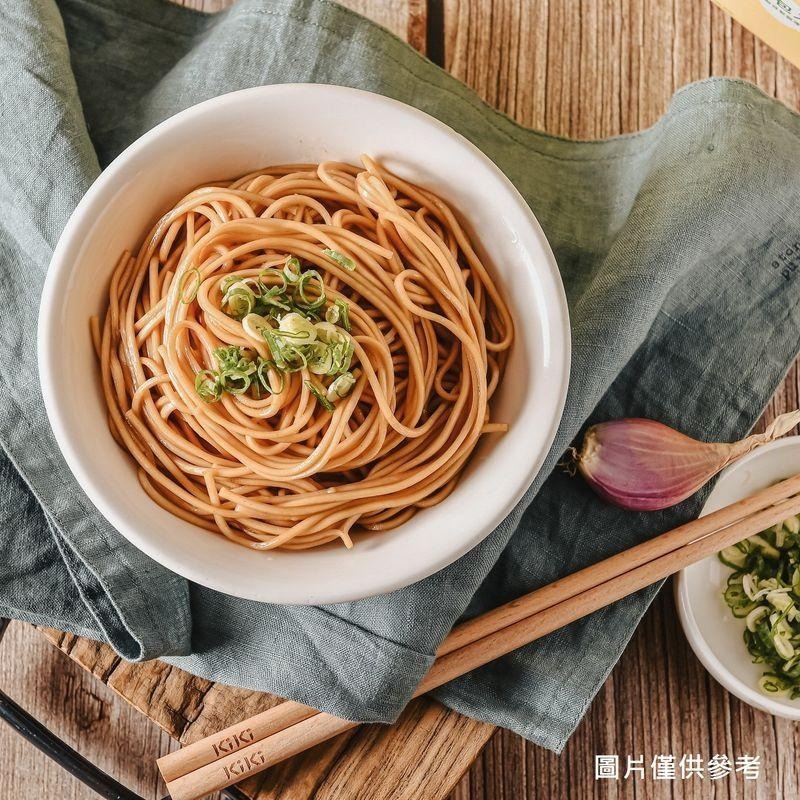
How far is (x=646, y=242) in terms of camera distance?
172 centimetres

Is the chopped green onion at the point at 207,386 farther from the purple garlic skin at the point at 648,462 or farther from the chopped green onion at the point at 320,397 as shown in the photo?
the purple garlic skin at the point at 648,462

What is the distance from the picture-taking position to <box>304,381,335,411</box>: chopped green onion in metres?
1.35

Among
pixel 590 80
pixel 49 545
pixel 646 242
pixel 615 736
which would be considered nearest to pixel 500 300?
pixel 646 242

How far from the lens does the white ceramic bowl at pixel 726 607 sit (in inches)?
75.2

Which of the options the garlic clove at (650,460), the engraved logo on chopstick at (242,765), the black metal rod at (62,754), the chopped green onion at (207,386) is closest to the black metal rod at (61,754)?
the black metal rod at (62,754)

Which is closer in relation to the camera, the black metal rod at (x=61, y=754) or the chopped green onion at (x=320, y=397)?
the chopped green onion at (x=320, y=397)

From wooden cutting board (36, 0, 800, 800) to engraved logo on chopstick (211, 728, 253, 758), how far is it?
2.05ft

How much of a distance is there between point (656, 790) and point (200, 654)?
118 centimetres

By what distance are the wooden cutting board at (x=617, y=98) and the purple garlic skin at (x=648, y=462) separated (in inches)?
15.7

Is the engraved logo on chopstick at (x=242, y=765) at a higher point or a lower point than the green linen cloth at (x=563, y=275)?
lower

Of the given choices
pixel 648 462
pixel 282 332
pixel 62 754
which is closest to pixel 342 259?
pixel 282 332

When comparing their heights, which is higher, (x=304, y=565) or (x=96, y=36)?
(x=96, y=36)

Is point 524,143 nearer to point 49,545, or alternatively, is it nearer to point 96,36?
point 96,36

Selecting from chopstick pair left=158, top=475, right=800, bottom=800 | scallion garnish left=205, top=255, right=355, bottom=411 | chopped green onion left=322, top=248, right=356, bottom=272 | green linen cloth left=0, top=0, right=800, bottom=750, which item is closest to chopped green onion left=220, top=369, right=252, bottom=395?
scallion garnish left=205, top=255, right=355, bottom=411
